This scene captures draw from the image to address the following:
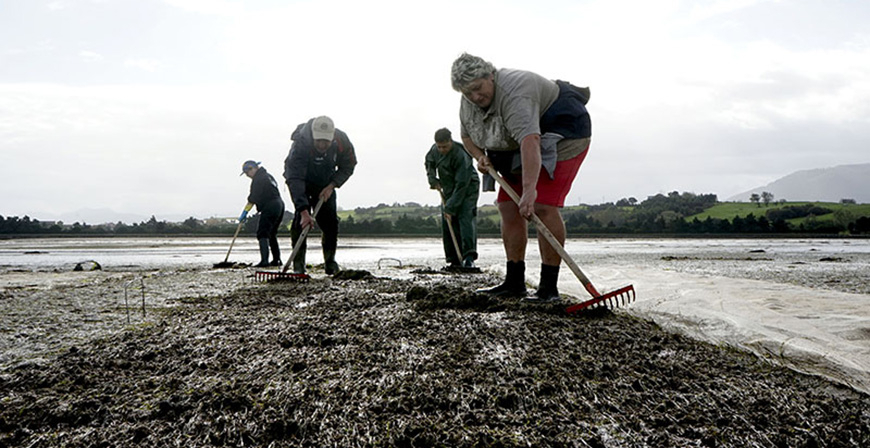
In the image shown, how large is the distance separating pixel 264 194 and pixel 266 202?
0.15 m

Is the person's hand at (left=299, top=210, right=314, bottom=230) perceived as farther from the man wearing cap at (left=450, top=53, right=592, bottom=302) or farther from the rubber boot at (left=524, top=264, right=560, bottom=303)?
the rubber boot at (left=524, top=264, right=560, bottom=303)

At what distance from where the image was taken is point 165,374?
179cm

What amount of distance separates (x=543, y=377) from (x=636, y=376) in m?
0.32

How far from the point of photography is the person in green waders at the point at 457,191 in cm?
742

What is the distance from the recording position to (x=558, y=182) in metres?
3.57

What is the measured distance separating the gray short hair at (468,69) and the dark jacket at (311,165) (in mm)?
3074

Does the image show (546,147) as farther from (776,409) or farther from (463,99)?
(776,409)

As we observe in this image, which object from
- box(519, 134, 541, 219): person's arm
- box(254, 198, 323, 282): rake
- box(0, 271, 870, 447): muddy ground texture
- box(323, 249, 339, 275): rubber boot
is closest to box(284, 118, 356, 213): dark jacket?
box(254, 198, 323, 282): rake

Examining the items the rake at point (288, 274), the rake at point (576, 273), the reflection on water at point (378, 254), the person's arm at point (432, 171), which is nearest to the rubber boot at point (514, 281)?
the rake at point (576, 273)

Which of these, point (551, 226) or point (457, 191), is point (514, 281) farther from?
point (457, 191)

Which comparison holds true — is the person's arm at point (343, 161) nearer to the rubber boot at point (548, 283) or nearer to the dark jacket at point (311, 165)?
the dark jacket at point (311, 165)

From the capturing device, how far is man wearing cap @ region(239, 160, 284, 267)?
8.80 meters

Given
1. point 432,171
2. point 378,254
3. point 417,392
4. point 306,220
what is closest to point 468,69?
point 417,392

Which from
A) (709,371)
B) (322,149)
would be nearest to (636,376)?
(709,371)
